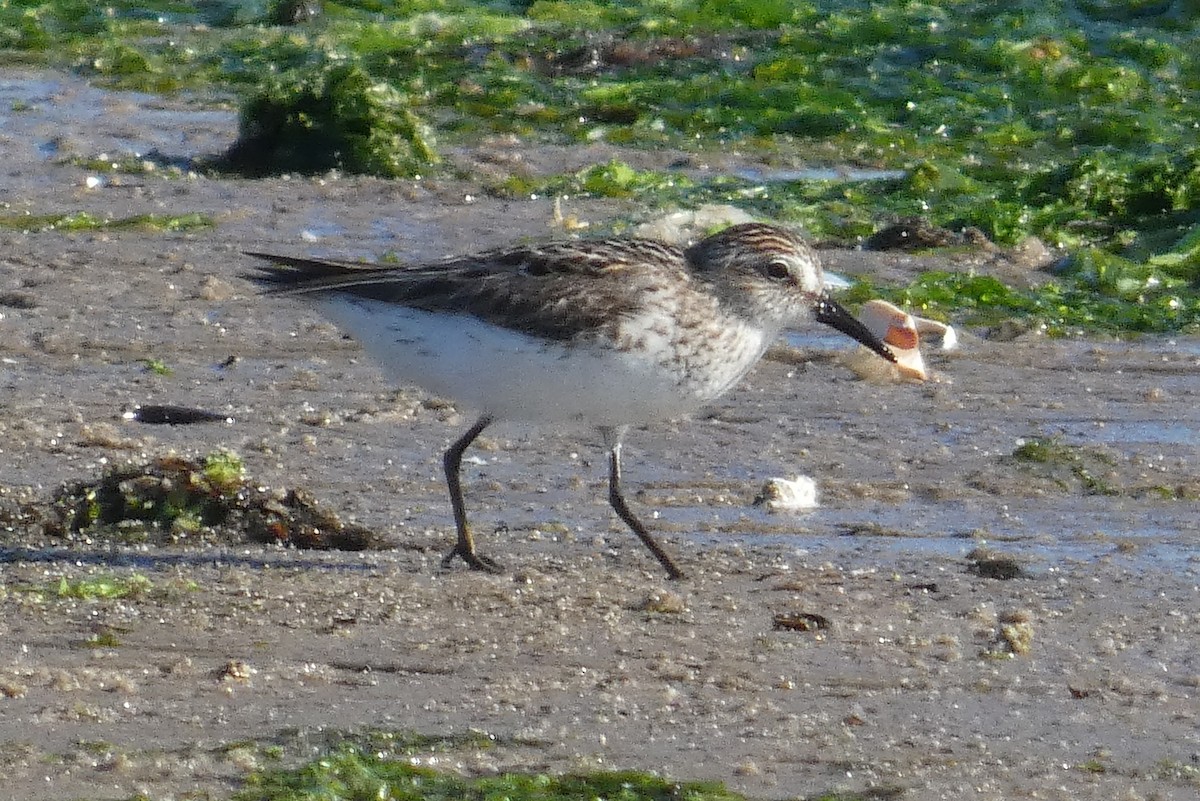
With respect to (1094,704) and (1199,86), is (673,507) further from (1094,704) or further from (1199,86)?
(1199,86)

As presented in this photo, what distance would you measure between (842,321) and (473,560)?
58.5 inches

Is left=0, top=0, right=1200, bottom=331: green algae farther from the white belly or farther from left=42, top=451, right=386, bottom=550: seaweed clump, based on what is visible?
left=42, top=451, right=386, bottom=550: seaweed clump

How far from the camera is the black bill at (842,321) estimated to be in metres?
6.14

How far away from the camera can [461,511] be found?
5613mm

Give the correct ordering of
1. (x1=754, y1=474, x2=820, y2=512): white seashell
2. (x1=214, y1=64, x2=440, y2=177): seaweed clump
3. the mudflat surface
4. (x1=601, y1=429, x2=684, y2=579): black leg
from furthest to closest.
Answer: (x1=214, y1=64, x2=440, y2=177): seaweed clump → (x1=754, y1=474, x2=820, y2=512): white seashell → (x1=601, y1=429, x2=684, y2=579): black leg → the mudflat surface

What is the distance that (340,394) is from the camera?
7.04 meters

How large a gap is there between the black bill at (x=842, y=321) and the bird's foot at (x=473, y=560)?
1354mm

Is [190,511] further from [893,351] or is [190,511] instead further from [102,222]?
[102,222]

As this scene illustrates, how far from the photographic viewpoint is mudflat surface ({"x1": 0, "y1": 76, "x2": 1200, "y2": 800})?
13.6 feet

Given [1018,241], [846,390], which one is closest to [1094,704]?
[846,390]

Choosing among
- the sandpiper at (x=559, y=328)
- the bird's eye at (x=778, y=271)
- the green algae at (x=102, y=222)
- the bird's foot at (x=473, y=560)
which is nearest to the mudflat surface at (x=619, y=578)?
the bird's foot at (x=473, y=560)

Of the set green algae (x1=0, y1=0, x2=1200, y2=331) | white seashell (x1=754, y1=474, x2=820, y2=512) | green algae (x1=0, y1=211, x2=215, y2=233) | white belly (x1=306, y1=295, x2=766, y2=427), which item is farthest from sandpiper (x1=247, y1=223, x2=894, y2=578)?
green algae (x1=0, y1=211, x2=215, y2=233)

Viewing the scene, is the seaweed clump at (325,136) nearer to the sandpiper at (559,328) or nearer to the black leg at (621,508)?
the sandpiper at (559,328)

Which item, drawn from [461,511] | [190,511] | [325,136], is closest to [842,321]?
[461,511]
